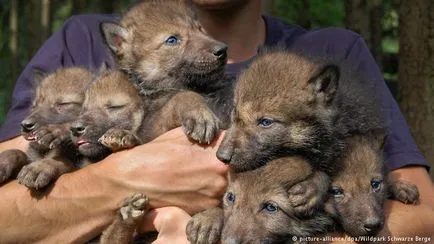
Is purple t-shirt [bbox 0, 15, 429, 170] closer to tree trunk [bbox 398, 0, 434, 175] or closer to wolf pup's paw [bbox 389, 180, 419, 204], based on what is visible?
wolf pup's paw [bbox 389, 180, 419, 204]

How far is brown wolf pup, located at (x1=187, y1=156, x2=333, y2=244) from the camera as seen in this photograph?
11.8 feet

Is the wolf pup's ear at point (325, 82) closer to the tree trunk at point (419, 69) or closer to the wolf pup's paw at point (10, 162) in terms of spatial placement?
the wolf pup's paw at point (10, 162)

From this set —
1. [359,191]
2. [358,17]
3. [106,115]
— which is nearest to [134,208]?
[106,115]

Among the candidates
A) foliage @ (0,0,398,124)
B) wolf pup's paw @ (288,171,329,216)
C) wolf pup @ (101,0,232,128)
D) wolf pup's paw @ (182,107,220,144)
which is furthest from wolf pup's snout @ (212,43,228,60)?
foliage @ (0,0,398,124)

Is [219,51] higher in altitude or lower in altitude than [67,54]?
higher

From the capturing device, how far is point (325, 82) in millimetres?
3836

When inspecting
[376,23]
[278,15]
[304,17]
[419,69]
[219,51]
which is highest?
[219,51]

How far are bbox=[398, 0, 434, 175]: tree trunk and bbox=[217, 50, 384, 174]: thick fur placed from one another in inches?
105

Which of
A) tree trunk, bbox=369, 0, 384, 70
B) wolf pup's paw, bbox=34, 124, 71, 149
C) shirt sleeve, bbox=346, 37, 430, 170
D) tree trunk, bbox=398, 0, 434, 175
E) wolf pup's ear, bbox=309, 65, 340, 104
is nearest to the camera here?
wolf pup's ear, bbox=309, 65, 340, 104

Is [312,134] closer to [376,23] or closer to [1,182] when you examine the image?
[1,182]

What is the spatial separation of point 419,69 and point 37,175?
357 cm

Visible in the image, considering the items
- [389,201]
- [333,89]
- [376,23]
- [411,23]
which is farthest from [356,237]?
[376,23]

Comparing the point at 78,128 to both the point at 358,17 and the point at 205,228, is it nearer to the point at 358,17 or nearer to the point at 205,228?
the point at 205,228

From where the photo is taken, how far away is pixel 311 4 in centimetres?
1362
